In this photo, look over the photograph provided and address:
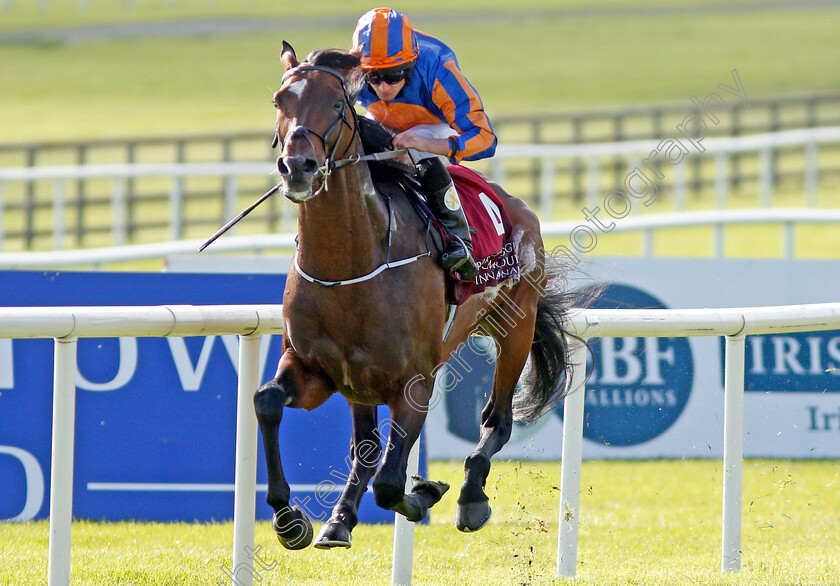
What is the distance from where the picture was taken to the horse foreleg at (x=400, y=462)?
3561 millimetres

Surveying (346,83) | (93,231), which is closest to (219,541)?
(346,83)

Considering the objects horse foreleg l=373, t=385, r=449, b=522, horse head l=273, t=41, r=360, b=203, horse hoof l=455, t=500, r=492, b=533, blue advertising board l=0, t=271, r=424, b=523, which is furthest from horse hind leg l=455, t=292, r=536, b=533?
horse head l=273, t=41, r=360, b=203

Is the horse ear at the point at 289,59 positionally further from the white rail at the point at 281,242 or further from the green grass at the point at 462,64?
the green grass at the point at 462,64

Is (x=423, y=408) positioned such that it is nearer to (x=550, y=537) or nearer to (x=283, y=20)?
(x=550, y=537)

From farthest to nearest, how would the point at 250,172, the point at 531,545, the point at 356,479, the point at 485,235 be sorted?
the point at 250,172
the point at 531,545
the point at 485,235
the point at 356,479

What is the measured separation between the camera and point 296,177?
3104 mm

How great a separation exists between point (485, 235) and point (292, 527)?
131cm

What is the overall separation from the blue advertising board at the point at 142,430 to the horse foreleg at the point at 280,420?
1590 mm

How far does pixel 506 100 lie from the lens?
32.7m

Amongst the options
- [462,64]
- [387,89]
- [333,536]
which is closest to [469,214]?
[387,89]

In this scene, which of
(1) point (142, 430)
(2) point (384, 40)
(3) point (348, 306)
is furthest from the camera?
(1) point (142, 430)

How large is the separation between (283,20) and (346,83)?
4417cm

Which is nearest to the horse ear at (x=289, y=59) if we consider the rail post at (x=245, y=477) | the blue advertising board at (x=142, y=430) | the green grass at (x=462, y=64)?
the rail post at (x=245, y=477)

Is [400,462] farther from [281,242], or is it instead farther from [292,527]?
[281,242]
